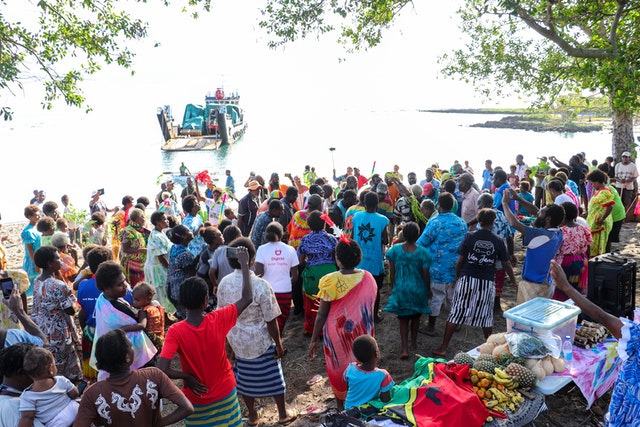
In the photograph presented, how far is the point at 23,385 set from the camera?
2.85 m

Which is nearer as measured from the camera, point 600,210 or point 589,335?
point 589,335

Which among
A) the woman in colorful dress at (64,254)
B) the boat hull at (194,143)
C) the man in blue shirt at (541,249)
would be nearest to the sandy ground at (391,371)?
the man in blue shirt at (541,249)

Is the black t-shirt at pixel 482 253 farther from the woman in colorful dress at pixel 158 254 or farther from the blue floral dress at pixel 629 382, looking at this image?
the woman in colorful dress at pixel 158 254

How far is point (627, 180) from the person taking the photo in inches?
429

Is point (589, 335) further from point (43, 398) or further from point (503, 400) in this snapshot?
point (43, 398)

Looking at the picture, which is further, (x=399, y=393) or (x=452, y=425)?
(x=399, y=393)

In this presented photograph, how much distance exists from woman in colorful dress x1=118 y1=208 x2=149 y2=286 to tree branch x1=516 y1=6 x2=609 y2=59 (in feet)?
21.1

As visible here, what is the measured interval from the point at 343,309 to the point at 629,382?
212 cm

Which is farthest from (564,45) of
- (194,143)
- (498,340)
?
(194,143)

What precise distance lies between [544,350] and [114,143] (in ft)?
197

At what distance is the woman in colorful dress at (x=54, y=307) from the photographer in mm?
4305

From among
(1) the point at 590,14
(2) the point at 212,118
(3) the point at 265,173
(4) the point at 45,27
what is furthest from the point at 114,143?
(1) the point at 590,14

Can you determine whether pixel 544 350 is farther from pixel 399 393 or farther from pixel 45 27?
pixel 45 27

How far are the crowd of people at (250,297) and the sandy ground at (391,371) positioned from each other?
152 mm
